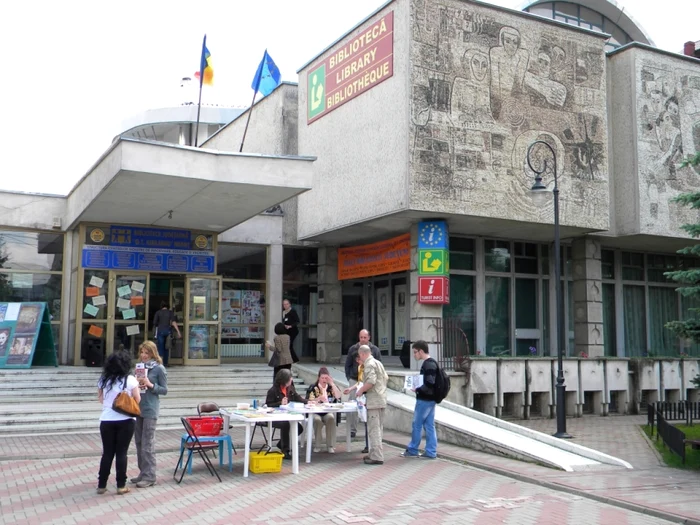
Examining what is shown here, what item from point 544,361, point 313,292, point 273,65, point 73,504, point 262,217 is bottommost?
point 73,504

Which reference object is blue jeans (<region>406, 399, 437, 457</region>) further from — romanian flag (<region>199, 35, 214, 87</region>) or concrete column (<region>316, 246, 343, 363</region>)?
romanian flag (<region>199, 35, 214, 87</region>)

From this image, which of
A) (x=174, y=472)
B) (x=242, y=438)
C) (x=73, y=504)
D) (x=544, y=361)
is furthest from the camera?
(x=544, y=361)

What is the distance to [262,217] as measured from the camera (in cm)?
2264

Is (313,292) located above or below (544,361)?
above

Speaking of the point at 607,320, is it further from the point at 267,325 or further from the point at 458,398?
the point at 267,325

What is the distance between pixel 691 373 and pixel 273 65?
49.1 feet

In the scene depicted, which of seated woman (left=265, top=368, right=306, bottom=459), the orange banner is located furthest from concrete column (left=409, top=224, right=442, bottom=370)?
seated woman (left=265, top=368, right=306, bottom=459)

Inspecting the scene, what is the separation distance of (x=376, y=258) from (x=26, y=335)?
30.4 ft

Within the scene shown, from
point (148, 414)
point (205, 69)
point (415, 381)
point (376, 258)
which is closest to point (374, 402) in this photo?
point (415, 381)

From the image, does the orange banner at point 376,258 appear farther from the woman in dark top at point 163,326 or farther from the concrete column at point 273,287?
the woman in dark top at point 163,326

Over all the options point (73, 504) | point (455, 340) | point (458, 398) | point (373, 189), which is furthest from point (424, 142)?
point (73, 504)

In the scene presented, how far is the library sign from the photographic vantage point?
17969 millimetres

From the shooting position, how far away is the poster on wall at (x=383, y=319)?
906 inches

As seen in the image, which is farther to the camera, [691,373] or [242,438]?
[691,373]
